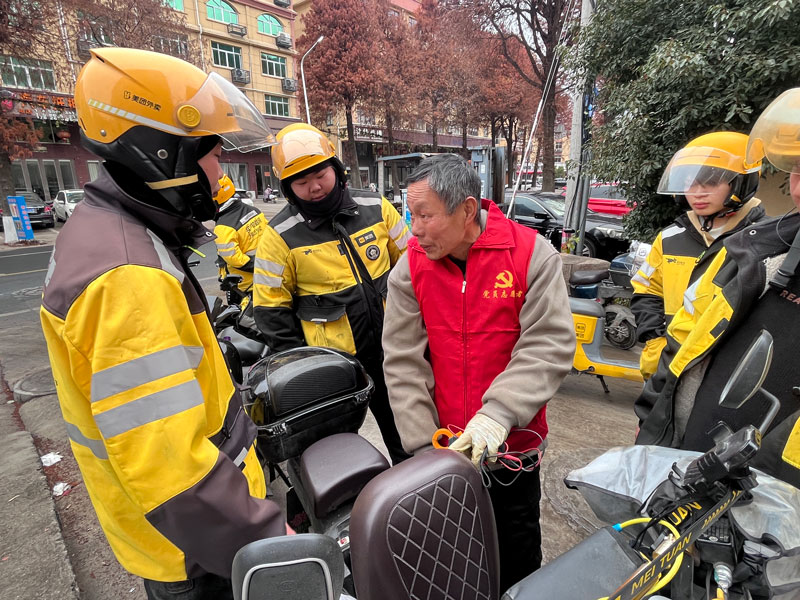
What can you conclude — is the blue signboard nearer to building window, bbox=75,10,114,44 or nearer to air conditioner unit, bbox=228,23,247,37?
building window, bbox=75,10,114,44

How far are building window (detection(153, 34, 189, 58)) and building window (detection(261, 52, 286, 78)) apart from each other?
43.1ft

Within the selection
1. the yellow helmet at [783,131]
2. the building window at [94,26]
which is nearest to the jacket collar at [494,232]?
the yellow helmet at [783,131]

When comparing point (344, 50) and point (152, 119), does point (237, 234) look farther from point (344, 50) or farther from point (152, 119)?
point (344, 50)

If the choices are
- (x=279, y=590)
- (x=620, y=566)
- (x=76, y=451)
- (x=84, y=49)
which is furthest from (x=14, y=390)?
(x=84, y=49)

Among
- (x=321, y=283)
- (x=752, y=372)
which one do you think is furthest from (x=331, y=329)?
(x=752, y=372)

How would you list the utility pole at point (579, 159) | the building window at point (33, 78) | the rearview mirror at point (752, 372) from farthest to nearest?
1. the building window at point (33, 78)
2. the utility pole at point (579, 159)
3. the rearview mirror at point (752, 372)

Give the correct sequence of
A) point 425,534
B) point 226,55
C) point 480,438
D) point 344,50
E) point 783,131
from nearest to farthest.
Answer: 1. point 425,534
2. point 783,131
3. point 480,438
4. point 344,50
5. point 226,55

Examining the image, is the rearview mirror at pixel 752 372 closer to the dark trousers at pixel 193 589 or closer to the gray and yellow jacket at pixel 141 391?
the gray and yellow jacket at pixel 141 391

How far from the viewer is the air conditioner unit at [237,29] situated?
95.4 ft

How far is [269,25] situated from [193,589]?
3784cm

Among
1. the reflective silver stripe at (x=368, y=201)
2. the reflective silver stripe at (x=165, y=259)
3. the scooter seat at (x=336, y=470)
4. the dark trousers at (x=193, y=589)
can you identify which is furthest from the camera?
the reflective silver stripe at (x=368, y=201)

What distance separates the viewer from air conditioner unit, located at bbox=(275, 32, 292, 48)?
31.9 meters

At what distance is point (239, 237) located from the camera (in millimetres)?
4379

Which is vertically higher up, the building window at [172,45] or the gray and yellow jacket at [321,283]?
the building window at [172,45]
